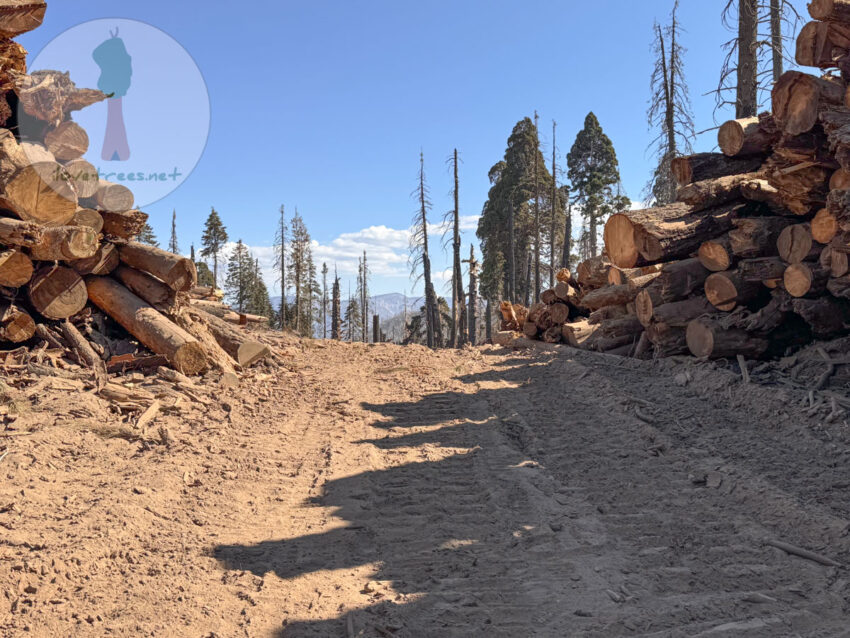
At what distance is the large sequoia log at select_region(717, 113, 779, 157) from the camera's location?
26.0ft

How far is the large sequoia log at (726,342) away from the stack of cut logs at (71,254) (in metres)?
7.00

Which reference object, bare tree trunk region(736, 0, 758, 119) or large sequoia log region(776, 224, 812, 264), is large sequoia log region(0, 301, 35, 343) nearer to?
large sequoia log region(776, 224, 812, 264)

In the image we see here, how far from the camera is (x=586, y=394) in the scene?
293 inches

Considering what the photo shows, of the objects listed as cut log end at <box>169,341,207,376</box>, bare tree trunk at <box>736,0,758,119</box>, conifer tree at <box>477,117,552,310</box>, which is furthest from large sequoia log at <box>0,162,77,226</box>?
conifer tree at <box>477,117,552,310</box>

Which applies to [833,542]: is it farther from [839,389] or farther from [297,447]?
[297,447]

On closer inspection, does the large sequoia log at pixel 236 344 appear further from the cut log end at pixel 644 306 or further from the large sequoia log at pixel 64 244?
the cut log end at pixel 644 306

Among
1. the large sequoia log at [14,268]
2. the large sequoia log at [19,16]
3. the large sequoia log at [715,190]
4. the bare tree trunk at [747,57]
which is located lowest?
the large sequoia log at [14,268]

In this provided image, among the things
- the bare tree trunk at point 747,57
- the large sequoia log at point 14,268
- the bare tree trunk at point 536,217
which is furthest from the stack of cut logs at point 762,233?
the bare tree trunk at point 536,217

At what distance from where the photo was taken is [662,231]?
8273 mm

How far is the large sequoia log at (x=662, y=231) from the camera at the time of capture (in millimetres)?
8289

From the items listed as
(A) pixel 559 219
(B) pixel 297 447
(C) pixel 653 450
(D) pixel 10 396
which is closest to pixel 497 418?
(C) pixel 653 450

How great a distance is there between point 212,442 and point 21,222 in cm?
400

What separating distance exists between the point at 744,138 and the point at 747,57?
11.5ft

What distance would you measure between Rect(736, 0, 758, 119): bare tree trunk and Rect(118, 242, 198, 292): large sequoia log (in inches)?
413
